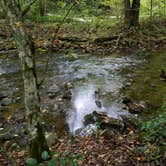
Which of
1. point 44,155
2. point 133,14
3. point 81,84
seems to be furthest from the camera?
point 133,14

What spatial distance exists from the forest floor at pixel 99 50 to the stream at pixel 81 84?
0.72 metres

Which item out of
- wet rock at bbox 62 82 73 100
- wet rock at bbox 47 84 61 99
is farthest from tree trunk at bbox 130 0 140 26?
wet rock at bbox 47 84 61 99

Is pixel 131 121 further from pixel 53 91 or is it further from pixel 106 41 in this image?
pixel 106 41

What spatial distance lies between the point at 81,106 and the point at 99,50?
19.3 feet

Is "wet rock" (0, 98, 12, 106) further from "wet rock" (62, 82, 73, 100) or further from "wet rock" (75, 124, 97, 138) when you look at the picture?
"wet rock" (75, 124, 97, 138)

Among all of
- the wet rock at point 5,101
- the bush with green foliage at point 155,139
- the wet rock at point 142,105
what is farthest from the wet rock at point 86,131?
the wet rock at point 5,101

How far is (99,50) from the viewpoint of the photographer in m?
13.0

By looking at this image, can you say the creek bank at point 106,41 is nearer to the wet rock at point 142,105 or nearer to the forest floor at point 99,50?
the forest floor at point 99,50

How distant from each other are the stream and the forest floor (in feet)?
2.38

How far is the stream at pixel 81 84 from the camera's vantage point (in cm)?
714

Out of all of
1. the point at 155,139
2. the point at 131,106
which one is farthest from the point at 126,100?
the point at 155,139

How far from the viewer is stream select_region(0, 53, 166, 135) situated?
7145 mm

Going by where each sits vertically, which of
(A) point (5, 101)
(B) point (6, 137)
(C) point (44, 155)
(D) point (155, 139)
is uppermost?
(C) point (44, 155)

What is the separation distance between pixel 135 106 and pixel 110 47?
643 cm
